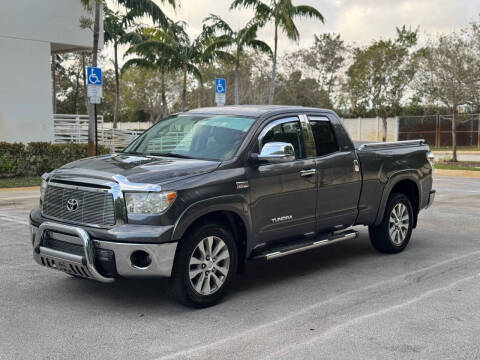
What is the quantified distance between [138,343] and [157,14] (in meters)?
20.6

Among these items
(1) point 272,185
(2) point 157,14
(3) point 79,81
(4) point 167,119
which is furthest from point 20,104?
(3) point 79,81

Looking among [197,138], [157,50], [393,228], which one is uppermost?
[157,50]

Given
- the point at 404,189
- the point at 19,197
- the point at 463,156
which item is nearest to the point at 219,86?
the point at 19,197

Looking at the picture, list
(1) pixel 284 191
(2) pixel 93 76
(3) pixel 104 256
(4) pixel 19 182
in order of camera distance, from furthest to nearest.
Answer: (4) pixel 19 182, (2) pixel 93 76, (1) pixel 284 191, (3) pixel 104 256

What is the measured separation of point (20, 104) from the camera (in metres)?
20.7

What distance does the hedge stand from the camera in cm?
1803

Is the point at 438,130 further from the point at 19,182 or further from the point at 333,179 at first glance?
the point at 333,179

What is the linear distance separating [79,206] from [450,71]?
2244 centimetres

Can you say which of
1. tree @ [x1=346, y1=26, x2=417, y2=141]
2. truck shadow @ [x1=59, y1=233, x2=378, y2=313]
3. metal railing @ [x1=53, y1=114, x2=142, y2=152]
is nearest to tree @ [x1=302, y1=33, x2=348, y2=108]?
tree @ [x1=346, y1=26, x2=417, y2=141]

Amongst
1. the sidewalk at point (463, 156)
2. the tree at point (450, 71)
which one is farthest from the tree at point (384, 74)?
the tree at point (450, 71)

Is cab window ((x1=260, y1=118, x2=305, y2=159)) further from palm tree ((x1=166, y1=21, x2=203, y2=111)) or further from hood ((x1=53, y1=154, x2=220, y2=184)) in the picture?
palm tree ((x1=166, y1=21, x2=203, y2=111))

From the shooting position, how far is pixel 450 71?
982 inches

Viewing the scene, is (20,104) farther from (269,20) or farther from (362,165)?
(362,165)

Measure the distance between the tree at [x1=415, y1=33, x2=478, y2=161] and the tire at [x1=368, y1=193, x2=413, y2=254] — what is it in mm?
18387
